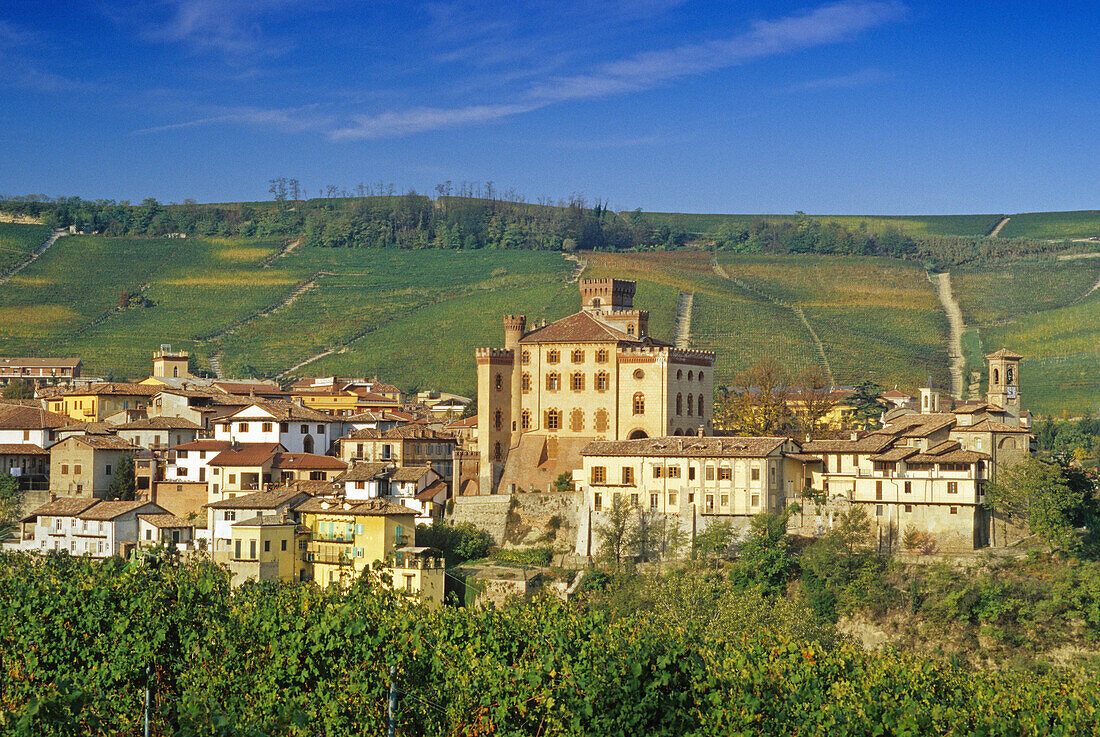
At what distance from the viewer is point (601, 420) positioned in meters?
74.7

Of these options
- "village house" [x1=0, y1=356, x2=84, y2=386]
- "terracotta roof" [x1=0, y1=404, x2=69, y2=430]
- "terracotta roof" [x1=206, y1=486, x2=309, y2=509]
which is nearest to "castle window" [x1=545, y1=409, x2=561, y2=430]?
"terracotta roof" [x1=206, y1=486, x2=309, y2=509]

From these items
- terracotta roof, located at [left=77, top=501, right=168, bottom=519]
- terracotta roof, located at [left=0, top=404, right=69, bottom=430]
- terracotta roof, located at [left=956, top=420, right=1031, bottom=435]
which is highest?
terracotta roof, located at [left=956, top=420, right=1031, bottom=435]

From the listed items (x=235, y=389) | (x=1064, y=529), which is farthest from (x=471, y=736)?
(x=235, y=389)

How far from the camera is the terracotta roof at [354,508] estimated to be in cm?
6184

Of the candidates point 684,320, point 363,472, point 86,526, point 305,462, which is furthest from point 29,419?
point 684,320

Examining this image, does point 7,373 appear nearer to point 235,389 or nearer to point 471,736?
point 235,389

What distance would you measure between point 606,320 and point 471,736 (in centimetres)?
5469

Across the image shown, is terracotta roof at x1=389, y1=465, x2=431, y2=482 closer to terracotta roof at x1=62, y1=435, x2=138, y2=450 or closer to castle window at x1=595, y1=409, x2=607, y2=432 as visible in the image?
castle window at x1=595, y1=409, x2=607, y2=432

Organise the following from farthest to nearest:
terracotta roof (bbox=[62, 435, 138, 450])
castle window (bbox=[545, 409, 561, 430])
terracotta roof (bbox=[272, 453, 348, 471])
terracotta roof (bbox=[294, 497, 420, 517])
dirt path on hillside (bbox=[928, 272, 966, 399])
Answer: dirt path on hillside (bbox=[928, 272, 966, 399]) → terracotta roof (bbox=[62, 435, 138, 450]) → castle window (bbox=[545, 409, 561, 430]) → terracotta roof (bbox=[272, 453, 348, 471]) → terracotta roof (bbox=[294, 497, 420, 517])

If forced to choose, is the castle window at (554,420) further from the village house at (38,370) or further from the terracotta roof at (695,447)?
the village house at (38,370)

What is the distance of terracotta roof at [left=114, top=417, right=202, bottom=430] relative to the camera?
8056 centimetres

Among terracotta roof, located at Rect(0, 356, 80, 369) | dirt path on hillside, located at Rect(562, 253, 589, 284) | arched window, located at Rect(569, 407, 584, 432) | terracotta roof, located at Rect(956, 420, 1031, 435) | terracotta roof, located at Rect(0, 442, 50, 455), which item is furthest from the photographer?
dirt path on hillside, located at Rect(562, 253, 589, 284)

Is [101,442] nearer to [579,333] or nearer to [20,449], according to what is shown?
[20,449]

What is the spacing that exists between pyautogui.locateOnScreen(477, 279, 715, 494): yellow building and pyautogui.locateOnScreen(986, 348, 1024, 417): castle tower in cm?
1544
